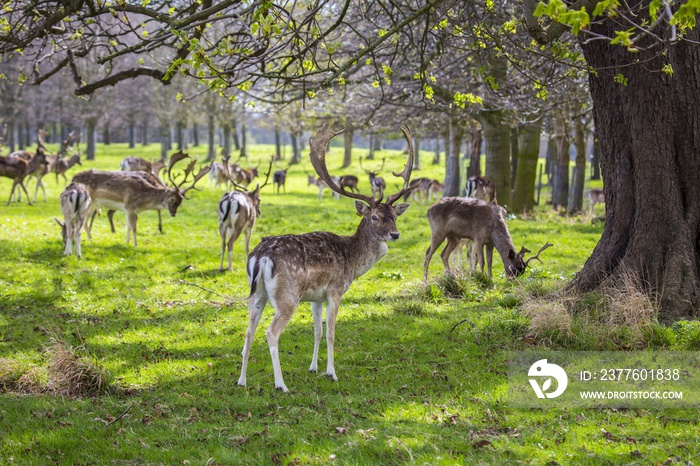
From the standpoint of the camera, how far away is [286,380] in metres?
6.53

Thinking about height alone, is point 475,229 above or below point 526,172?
below

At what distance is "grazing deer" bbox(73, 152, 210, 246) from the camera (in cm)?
1501

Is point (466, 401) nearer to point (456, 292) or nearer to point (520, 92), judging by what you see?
point (456, 292)

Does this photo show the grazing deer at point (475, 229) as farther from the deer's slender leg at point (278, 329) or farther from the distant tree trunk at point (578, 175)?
the distant tree trunk at point (578, 175)

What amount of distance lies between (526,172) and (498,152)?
1.66 meters

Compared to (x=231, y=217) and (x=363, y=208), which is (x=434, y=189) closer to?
(x=231, y=217)

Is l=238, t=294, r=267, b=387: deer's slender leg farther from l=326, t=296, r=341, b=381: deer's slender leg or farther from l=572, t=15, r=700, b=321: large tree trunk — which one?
l=572, t=15, r=700, b=321: large tree trunk

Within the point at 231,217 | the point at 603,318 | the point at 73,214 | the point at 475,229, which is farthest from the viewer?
the point at 73,214

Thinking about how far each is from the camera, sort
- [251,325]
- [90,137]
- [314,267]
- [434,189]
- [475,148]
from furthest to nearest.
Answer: [90,137]
[434,189]
[475,148]
[314,267]
[251,325]

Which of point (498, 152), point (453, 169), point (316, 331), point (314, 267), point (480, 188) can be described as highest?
point (498, 152)

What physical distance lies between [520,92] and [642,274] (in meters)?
7.99

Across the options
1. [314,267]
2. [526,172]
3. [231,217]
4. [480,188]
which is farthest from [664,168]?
[526,172]

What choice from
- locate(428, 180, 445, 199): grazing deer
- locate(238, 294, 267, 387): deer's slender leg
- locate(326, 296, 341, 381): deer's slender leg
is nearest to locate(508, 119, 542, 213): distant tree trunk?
locate(428, 180, 445, 199): grazing deer

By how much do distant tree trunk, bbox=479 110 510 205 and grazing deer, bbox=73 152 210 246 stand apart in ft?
26.2
